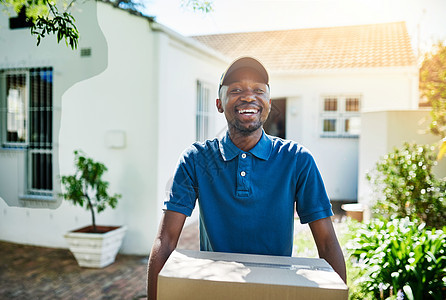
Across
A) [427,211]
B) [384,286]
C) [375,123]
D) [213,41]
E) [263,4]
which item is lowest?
[384,286]

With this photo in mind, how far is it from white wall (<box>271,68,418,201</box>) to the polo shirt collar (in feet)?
21.5

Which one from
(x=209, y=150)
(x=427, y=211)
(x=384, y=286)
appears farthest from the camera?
(x=427, y=211)

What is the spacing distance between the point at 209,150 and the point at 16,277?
11.9 feet

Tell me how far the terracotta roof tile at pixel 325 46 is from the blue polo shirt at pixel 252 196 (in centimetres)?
662

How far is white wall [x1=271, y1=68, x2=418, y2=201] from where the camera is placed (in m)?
7.84

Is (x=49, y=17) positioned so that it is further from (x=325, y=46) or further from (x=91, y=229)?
(x=325, y=46)

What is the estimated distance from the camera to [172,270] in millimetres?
939

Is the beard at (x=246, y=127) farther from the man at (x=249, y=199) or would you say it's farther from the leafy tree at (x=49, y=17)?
the leafy tree at (x=49, y=17)

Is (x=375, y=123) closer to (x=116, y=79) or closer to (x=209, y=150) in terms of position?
(x=116, y=79)

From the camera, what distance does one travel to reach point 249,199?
1312 mm

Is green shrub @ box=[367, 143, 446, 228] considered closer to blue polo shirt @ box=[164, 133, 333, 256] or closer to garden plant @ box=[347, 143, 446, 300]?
garden plant @ box=[347, 143, 446, 300]

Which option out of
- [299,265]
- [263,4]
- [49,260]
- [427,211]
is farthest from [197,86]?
[299,265]

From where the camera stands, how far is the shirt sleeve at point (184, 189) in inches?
52.2

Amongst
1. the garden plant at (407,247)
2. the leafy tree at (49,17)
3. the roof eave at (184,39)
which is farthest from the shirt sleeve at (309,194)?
the roof eave at (184,39)
